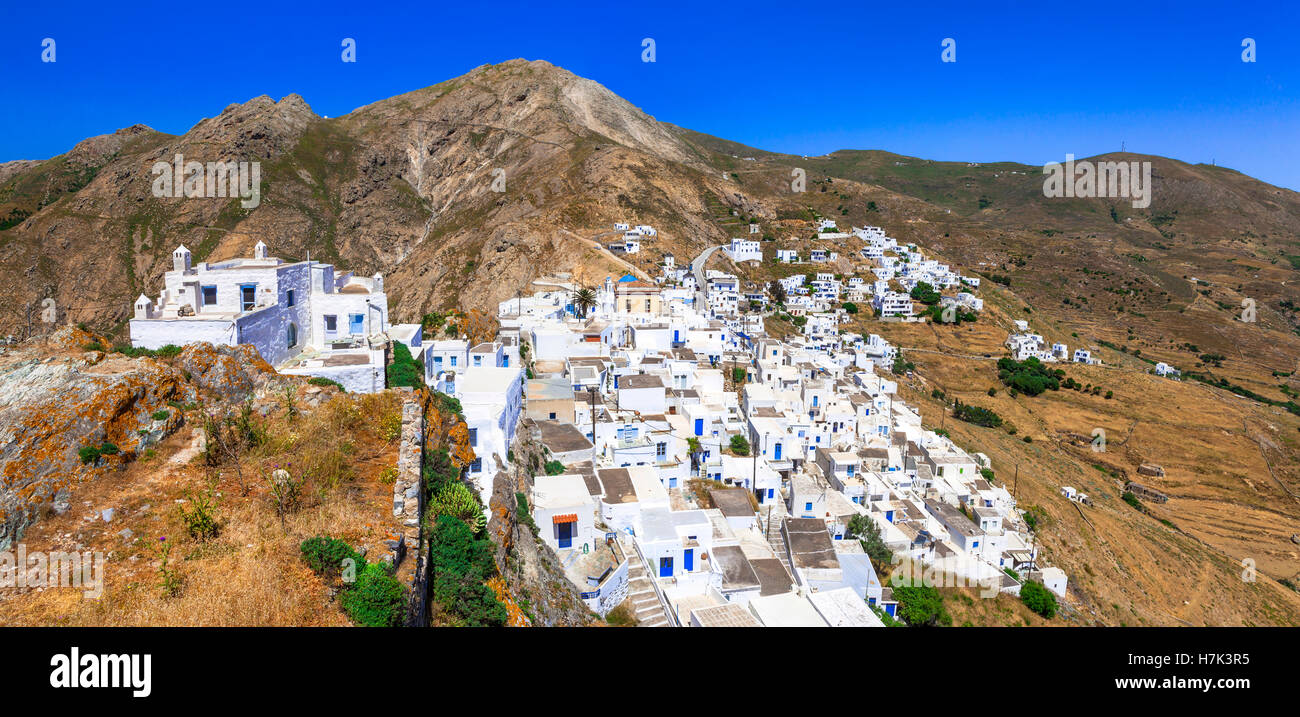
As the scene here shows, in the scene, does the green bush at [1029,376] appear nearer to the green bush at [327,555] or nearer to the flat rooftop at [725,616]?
the flat rooftop at [725,616]

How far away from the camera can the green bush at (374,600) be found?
5.82m

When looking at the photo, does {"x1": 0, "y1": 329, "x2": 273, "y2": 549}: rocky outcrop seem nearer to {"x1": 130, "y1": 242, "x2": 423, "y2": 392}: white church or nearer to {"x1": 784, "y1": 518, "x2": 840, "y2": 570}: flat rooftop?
{"x1": 130, "y1": 242, "x2": 423, "y2": 392}: white church

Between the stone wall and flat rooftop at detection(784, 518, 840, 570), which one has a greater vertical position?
the stone wall

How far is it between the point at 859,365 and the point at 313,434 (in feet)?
140

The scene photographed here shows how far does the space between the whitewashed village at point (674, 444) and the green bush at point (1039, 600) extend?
0.36 meters

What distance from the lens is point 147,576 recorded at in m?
5.93

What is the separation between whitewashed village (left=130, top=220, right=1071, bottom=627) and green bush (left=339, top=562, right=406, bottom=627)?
679 cm

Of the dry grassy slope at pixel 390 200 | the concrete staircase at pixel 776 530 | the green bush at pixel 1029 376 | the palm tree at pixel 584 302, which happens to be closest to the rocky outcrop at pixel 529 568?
the concrete staircase at pixel 776 530

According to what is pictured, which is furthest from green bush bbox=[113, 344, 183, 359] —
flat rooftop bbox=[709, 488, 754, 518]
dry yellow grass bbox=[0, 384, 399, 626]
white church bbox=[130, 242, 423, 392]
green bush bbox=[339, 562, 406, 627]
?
flat rooftop bbox=[709, 488, 754, 518]

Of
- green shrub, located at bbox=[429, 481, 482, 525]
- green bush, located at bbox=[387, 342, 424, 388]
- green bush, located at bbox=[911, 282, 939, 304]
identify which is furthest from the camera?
green bush, located at bbox=[911, 282, 939, 304]

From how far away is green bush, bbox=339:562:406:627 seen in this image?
5820mm

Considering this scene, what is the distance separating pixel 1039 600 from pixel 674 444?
13.9m

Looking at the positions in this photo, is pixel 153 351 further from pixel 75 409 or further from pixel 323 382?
pixel 75 409
